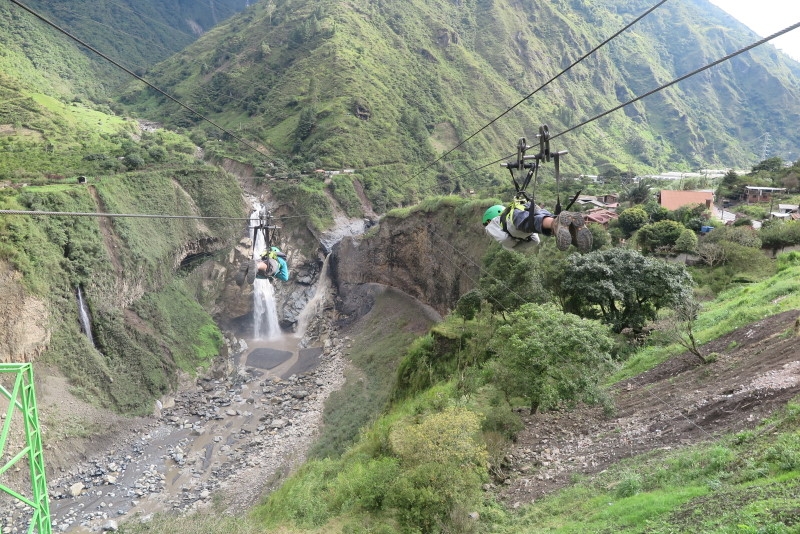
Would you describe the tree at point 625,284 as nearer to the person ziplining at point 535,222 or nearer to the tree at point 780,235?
the tree at point 780,235

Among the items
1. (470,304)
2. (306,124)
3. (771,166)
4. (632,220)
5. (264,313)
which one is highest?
(306,124)

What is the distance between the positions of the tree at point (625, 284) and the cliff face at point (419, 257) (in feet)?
33.8

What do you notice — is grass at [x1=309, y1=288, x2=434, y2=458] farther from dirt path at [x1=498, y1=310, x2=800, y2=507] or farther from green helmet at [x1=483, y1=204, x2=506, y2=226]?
green helmet at [x1=483, y1=204, x2=506, y2=226]

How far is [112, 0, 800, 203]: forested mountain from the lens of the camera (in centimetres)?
6888

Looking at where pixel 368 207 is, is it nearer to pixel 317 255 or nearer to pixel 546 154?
pixel 317 255

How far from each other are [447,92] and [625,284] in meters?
72.2

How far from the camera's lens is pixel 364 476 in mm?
15594

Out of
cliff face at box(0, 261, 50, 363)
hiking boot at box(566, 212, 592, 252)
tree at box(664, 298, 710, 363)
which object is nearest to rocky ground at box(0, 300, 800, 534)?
tree at box(664, 298, 710, 363)

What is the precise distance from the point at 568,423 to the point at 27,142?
50985 millimetres

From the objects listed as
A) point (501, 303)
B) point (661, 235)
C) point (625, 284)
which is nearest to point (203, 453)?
point (501, 303)

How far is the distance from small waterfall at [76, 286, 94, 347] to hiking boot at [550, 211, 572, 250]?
34.4 metres

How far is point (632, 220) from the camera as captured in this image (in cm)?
3859

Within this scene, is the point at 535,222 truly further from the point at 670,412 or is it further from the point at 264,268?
the point at 264,268

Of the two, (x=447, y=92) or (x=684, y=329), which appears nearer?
(x=684, y=329)
